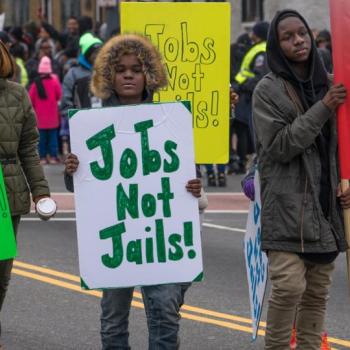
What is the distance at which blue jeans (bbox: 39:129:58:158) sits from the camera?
20578 mm

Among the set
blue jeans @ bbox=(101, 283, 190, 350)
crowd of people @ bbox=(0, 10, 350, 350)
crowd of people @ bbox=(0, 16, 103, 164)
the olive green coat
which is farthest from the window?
blue jeans @ bbox=(101, 283, 190, 350)

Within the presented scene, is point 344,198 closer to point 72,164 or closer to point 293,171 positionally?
point 293,171

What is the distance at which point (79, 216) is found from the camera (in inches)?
259

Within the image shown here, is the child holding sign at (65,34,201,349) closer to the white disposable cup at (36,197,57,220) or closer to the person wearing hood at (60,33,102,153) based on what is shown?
the white disposable cup at (36,197,57,220)

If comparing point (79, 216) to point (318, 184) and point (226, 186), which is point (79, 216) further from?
point (226, 186)

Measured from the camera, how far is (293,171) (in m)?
6.49

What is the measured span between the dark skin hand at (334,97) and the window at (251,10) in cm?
2379

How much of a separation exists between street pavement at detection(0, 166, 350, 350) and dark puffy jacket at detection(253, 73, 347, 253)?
1678mm

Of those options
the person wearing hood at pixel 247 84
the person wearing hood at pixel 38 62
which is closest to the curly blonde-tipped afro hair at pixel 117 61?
the person wearing hood at pixel 247 84

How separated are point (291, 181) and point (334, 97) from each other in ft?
1.41

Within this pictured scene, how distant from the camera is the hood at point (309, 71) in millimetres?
6547

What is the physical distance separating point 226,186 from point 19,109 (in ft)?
33.4

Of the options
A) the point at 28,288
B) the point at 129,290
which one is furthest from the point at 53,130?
the point at 129,290

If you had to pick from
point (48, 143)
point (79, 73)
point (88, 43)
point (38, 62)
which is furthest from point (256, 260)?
point (38, 62)
